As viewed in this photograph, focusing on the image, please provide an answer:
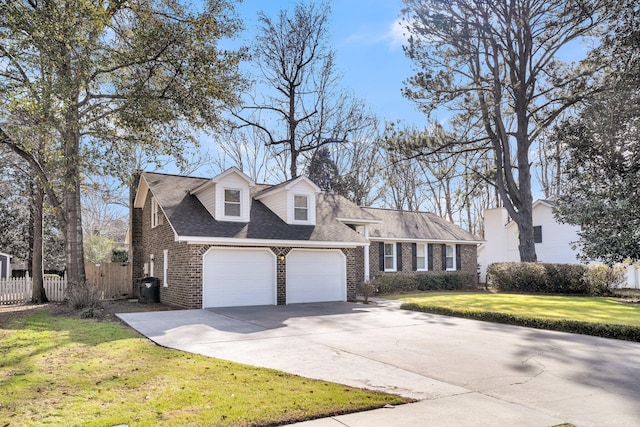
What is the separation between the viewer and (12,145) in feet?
52.4

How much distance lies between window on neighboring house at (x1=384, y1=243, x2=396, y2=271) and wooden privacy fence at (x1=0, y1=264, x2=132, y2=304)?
13.1m

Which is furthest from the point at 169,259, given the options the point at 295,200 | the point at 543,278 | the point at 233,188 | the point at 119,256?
the point at 119,256

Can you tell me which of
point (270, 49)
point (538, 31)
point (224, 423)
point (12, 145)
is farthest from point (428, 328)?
point (270, 49)

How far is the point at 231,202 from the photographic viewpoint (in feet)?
57.2

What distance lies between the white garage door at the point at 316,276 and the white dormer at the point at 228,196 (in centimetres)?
263

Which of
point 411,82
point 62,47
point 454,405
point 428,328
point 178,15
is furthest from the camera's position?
point 411,82

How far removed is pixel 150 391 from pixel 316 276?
12.6m

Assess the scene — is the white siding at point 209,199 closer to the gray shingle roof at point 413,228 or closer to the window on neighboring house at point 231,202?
the window on neighboring house at point 231,202

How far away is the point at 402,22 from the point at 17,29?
55.0 ft

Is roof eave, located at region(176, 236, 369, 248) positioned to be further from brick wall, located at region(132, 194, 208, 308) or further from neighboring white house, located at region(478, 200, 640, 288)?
neighboring white house, located at region(478, 200, 640, 288)

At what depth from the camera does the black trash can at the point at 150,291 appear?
1775 cm

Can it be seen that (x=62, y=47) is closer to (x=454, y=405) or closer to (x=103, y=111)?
(x=103, y=111)

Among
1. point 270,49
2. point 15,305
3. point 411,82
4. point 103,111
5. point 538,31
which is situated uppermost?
point 270,49

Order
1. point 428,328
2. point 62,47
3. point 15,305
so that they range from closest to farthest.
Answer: point 428,328, point 62,47, point 15,305
